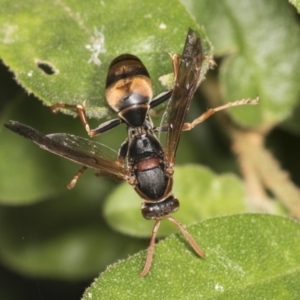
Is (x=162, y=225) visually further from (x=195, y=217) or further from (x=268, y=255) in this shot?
(x=268, y=255)

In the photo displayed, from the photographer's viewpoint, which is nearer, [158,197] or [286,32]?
[158,197]

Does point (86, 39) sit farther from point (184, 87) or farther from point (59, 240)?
point (59, 240)

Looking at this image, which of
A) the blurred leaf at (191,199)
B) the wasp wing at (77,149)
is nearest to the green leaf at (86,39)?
the wasp wing at (77,149)

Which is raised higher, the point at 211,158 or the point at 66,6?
the point at 66,6

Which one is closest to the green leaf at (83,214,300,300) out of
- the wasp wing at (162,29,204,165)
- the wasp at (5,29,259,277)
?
the wasp at (5,29,259,277)

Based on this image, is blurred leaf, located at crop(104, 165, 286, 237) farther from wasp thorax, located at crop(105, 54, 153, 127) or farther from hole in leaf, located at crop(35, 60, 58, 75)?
hole in leaf, located at crop(35, 60, 58, 75)

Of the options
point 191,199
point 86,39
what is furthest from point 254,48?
point 86,39

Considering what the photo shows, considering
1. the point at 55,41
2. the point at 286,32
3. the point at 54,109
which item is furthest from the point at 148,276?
the point at 286,32
